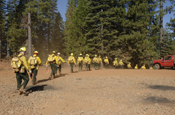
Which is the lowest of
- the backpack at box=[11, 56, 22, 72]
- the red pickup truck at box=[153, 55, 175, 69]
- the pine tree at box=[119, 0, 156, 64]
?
the red pickup truck at box=[153, 55, 175, 69]

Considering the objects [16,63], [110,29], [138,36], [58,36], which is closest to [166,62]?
[138,36]

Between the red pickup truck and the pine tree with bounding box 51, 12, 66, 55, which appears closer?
the red pickup truck

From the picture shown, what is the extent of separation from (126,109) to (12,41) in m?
38.9

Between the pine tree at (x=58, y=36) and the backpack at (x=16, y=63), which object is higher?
the pine tree at (x=58, y=36)

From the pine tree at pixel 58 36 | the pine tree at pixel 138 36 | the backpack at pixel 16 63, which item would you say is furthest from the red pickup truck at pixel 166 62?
the pine tree at pixel 58 36

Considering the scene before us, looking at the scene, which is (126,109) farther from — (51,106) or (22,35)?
(22,35)

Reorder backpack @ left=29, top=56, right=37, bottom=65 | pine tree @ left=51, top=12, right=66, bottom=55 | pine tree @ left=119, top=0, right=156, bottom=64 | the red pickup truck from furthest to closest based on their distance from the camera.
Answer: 1. pine tree @ left=51, top=12, right=66, bottom=55
2. pine tree @ left=119, top=0, right=156, bottom=64
3. the red pickup truck
4. backpack @ left=29, top=56, right=37, bottom=65

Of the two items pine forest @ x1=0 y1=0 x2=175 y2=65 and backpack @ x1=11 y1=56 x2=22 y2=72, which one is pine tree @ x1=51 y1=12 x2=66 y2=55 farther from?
backpack @ x1=11 y1=56 x2=22 y2=72

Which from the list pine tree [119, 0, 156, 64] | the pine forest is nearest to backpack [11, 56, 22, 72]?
the pine forest

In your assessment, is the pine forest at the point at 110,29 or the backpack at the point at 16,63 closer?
the backpack at the point at 16,63

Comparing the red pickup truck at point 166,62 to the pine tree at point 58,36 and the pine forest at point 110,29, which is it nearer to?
the pine forest at point 110,29

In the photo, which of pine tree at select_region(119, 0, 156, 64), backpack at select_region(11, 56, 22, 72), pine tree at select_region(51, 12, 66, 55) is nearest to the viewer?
backpack at select_region(11, 56, 22, 72)

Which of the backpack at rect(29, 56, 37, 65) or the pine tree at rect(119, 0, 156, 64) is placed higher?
the pine tree at rect(119, 0, 156, 64)

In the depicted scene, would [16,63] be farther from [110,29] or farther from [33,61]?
[110,29]
